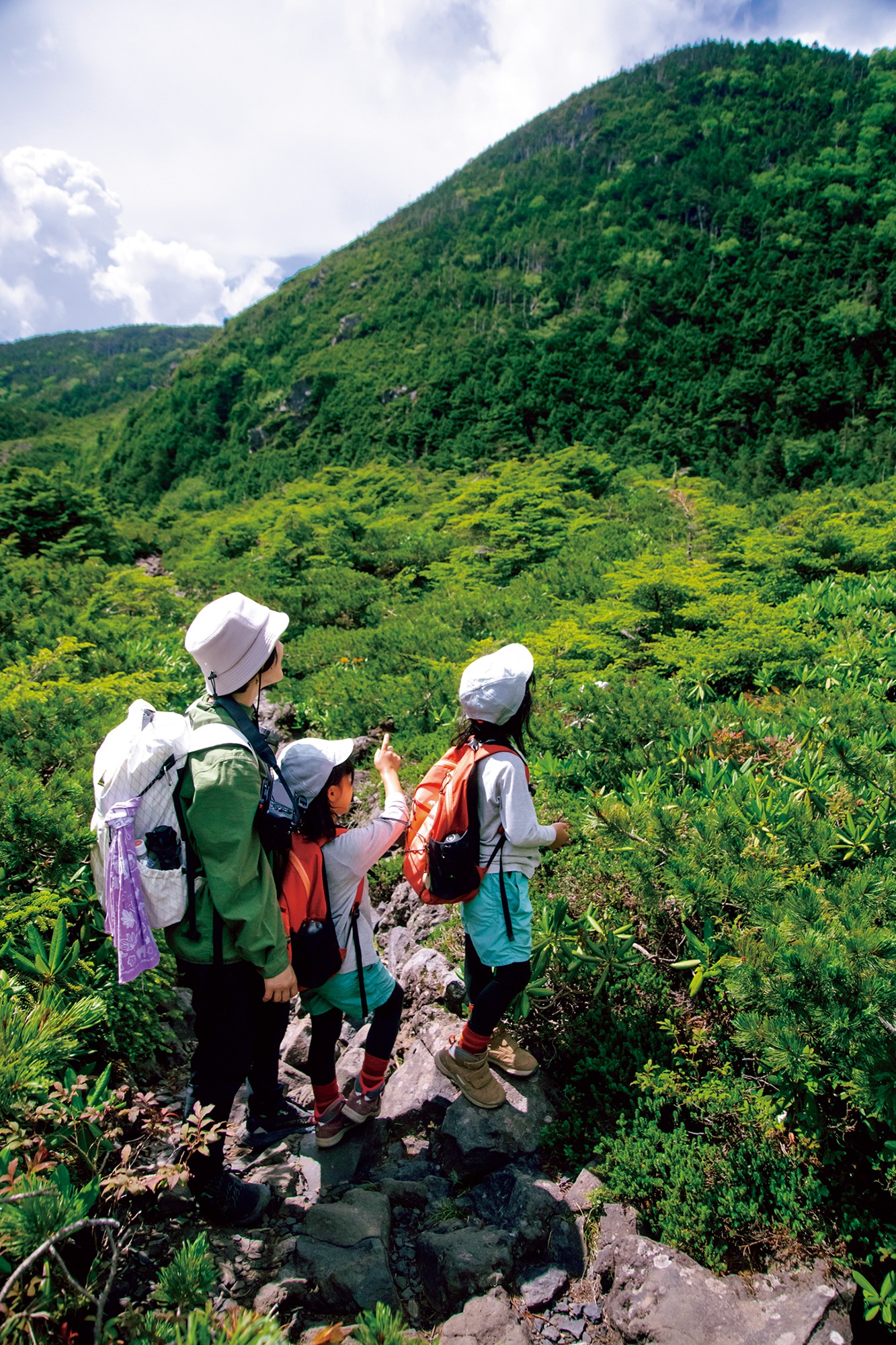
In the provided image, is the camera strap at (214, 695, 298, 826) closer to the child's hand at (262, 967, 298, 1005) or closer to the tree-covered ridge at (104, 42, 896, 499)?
the child's hand at (262, 967, 298, 1005)

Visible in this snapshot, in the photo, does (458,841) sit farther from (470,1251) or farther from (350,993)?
(470,1251)

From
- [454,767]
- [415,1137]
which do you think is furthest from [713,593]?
[415,1137]

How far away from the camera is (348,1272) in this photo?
194cm

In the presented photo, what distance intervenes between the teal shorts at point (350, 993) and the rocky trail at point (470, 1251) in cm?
57

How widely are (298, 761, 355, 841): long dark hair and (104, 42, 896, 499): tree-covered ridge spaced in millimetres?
16901

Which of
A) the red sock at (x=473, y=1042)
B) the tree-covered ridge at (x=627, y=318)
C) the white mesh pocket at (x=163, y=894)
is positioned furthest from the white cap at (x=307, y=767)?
the tree-covered ridge at (x=627, y=318)

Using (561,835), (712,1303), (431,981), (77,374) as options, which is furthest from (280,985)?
(77,374)

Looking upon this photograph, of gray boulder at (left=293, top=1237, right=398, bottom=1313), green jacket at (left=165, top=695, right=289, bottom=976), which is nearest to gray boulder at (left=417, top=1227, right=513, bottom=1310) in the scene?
gray boulder at (left=293, top=1237, right=398, bottom=1313)

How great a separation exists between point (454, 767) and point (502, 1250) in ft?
5.23

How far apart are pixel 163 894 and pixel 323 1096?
1.25m

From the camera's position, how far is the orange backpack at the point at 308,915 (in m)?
2.18

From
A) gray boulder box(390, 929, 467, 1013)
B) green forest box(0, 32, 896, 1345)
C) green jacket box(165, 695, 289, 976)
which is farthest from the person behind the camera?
gray boulder box(390, 929, 467, 1013)

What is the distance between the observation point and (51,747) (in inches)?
155

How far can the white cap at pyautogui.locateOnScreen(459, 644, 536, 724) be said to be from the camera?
2.37 m
